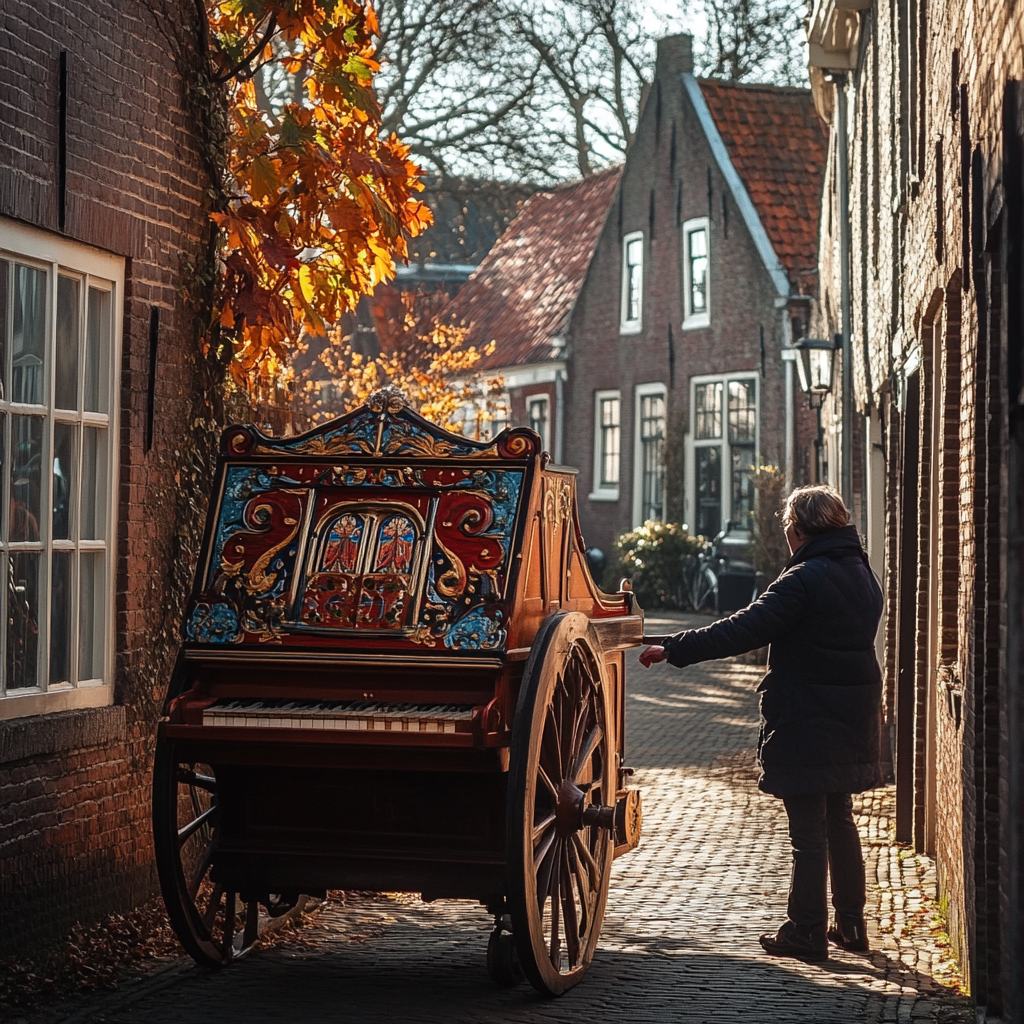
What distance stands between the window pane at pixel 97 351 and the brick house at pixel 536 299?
949 inches

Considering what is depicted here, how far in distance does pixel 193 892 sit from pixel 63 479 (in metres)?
1.66

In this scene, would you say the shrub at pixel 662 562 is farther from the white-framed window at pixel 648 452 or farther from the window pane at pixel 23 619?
the window pane at pixel 23 619

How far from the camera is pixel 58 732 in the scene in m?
6.15

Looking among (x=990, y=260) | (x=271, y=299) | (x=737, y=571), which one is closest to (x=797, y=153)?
(x=737, y=571)

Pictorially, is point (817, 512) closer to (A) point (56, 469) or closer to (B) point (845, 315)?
(A) point (56, 469)

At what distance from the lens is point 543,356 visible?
3170 cm

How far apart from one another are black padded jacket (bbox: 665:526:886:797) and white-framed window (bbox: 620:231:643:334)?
2340 cm

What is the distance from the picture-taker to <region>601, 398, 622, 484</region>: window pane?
30.4 meters

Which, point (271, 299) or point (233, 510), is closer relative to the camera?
point (233, 510)

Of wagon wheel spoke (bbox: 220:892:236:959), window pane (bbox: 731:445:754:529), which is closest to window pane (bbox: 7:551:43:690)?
wagon wheel spoke (bbox: 220:892:236:959)

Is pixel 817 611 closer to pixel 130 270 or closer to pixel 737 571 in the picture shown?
pixel 130 270

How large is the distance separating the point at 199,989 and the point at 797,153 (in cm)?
A: 2313

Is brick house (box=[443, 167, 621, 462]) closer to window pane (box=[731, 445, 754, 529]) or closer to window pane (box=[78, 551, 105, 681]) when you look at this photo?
window pane (box=[731, 445, 754, 529])

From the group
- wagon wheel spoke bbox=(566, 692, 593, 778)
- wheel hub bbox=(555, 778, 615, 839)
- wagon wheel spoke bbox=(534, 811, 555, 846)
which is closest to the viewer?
wagon wheel spoke bbox=(534, 811, 555, 846)
